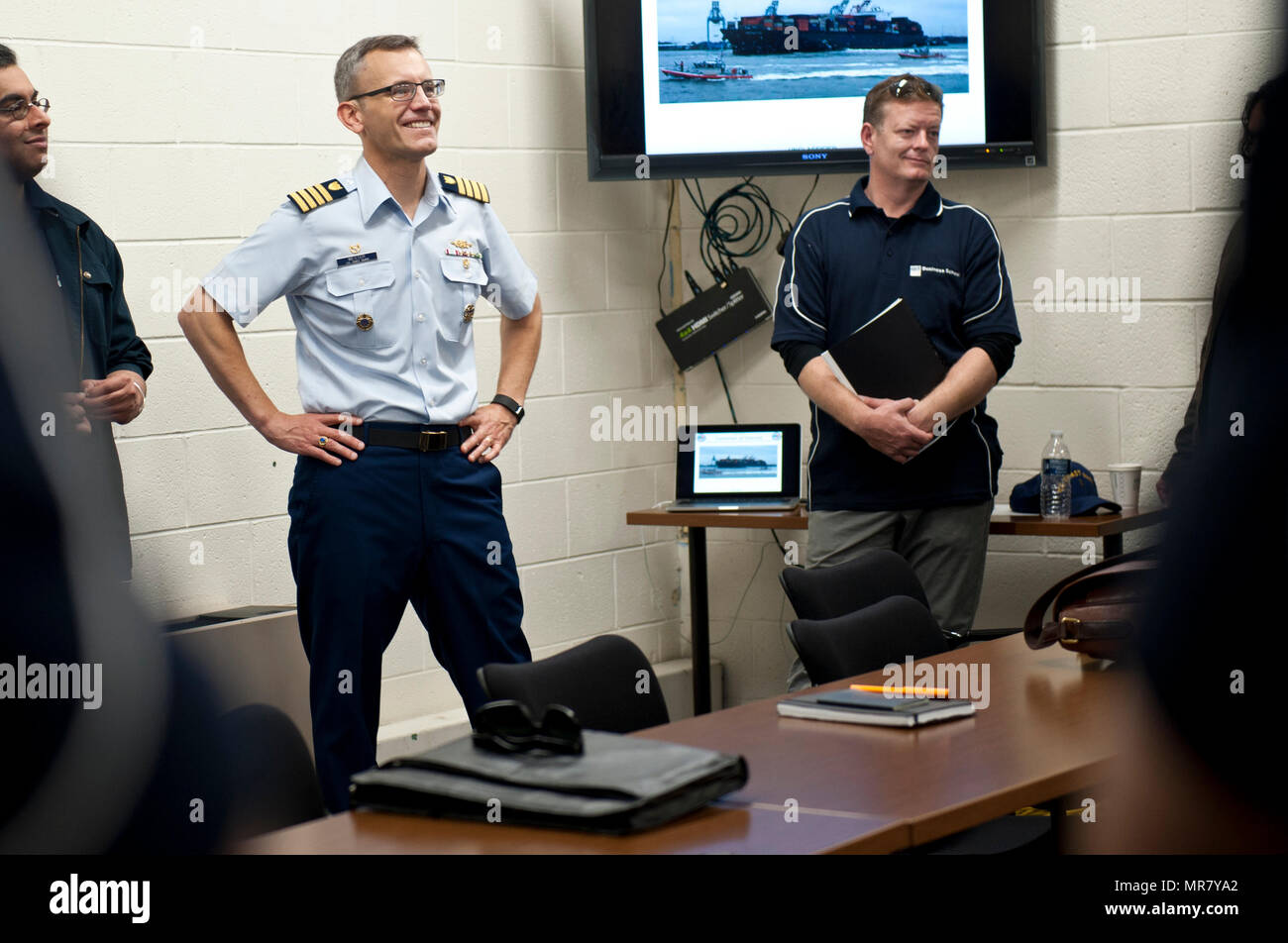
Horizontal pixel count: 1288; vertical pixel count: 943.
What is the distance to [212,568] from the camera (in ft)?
12.6

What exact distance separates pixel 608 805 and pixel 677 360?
3.66 meters

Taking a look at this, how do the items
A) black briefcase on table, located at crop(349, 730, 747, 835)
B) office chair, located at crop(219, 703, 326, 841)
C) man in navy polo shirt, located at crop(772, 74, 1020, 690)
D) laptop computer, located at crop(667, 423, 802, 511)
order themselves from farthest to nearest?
laptop computer, located at crop(667, 423, 802, 511), man in navy polo shirt, located at crop(772, 74, 1020, 690), office chair, located at crop(219, 703, 326, 841), black briefcase on table, located at crop(349, 730, 747, 835)

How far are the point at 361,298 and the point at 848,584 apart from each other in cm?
125

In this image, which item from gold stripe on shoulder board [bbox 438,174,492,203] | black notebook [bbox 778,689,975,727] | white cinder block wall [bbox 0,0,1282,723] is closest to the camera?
black notebook [bbox 778,689,975,727]

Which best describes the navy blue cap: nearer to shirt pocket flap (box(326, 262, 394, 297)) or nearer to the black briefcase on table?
shirt pocket flap (box(326, 262, 394, 297))

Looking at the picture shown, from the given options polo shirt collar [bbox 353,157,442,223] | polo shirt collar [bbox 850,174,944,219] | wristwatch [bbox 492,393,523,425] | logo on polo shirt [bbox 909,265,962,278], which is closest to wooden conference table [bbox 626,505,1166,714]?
logo on polo shirt [bbox 909,265,962,278]

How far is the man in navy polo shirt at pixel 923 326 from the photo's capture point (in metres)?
3.81

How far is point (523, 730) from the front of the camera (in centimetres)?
163

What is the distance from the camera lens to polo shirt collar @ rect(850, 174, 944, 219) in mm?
3869

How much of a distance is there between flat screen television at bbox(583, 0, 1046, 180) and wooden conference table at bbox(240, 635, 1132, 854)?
2471 millimetres

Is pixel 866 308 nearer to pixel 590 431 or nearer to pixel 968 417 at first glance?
pixel 968 417

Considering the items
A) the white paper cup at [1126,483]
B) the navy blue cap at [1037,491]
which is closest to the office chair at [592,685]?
the navy blue cap at [1037,491]

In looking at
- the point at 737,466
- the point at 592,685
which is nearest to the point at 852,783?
the point at 592,685

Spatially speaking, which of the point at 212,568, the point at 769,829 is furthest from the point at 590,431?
the point at 769,829
